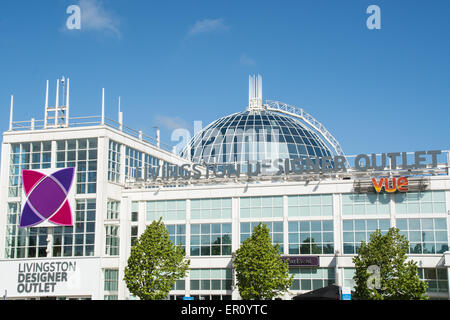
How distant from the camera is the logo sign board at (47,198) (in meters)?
70.8

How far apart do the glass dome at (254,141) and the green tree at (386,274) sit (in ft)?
111

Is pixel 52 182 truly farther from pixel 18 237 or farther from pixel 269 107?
pixel 269 107

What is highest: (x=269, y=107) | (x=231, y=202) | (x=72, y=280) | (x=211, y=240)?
(x=269, y=107)

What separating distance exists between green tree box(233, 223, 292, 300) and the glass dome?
28.6 m

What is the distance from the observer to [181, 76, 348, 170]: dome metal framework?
89.1 meters

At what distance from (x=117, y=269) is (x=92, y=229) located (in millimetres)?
5530

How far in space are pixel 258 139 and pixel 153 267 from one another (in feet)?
112

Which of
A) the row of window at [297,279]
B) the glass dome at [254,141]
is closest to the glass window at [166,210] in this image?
the row of window at [297,279]

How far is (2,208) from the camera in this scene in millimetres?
74125

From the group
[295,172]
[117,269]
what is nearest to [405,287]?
[295,172]

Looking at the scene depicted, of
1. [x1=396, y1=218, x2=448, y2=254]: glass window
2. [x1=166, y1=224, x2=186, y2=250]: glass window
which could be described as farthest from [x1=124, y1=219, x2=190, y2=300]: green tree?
[x1=396, y1=218, x2=448, y2=254]: glass window

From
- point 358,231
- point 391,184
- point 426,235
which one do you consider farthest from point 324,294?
point 391,184

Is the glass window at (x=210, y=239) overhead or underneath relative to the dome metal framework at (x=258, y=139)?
underneath

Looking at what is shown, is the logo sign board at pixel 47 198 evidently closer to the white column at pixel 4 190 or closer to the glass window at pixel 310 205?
the white column at pixel 4 190
